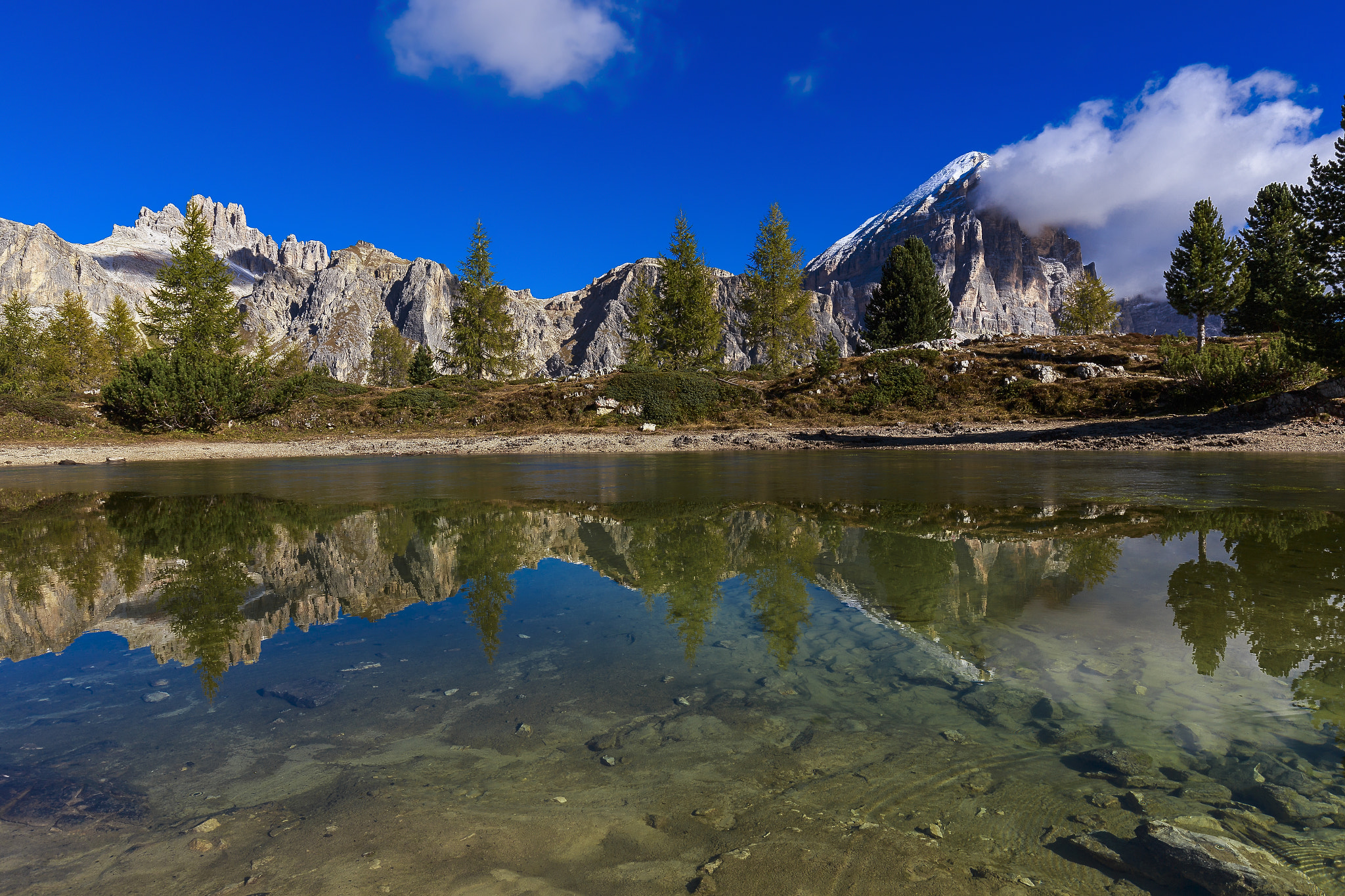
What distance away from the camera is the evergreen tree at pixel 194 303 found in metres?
35.5

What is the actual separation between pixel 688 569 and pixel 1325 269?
2629 centimetres

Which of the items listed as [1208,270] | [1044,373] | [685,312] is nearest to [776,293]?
[685,312]

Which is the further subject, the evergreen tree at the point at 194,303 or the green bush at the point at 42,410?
the evergreen tree at the point at 194,303

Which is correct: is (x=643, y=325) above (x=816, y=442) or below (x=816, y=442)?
above

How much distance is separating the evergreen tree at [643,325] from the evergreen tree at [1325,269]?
1390 inches

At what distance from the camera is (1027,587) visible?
4.92 meters

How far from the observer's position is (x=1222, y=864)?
74.2 inches

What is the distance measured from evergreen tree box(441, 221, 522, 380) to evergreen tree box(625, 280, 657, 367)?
9.45 metres

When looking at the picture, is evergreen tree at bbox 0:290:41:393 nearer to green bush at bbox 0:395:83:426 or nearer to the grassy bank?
green bush at bbox 0:395:83:426

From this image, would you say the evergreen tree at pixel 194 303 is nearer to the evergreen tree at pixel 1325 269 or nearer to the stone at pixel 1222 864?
the stone at pixel 1222 864

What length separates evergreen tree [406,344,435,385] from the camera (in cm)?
5641

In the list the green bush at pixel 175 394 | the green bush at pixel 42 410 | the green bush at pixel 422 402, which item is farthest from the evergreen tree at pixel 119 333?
the green bush at pixel 422 402

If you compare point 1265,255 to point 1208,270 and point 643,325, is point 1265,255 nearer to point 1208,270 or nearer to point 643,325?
point 1208,270

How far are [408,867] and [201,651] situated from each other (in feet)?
9.45
